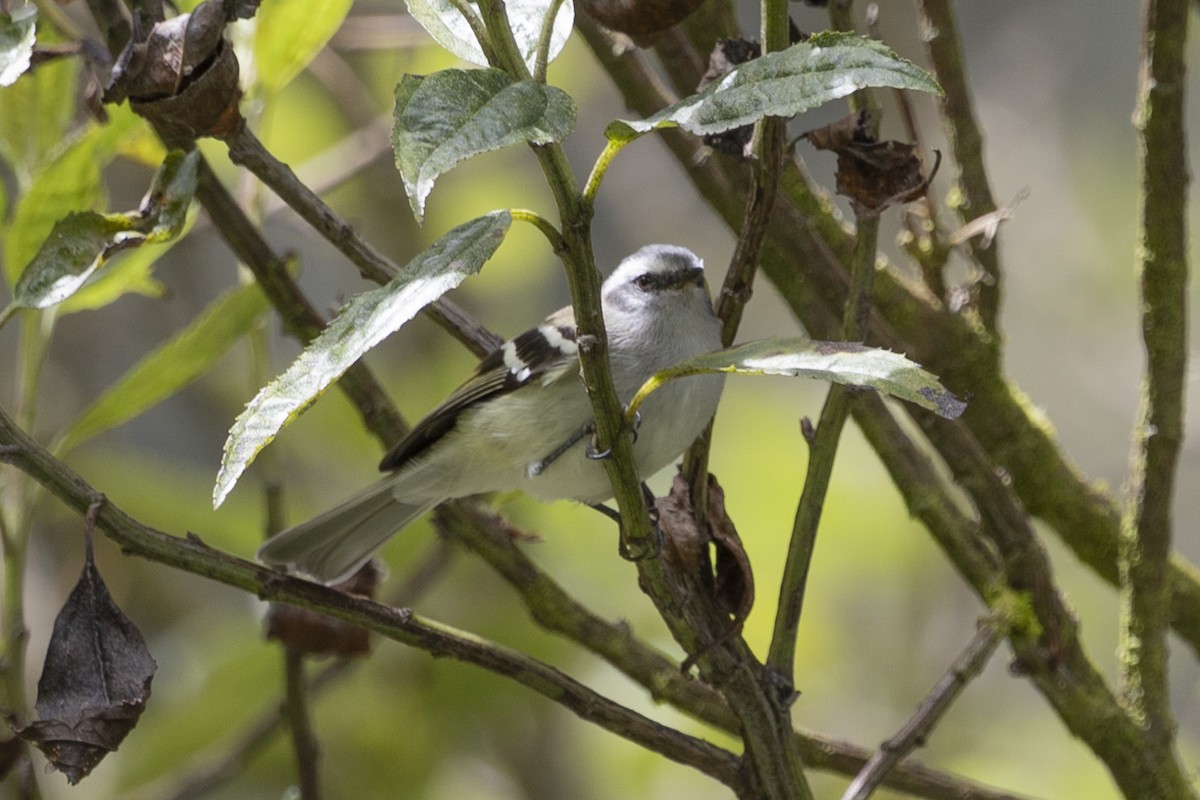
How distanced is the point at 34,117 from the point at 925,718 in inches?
55.4

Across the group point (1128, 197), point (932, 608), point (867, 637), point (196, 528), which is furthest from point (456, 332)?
point (1128, 197)

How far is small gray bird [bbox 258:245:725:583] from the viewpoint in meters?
2.00

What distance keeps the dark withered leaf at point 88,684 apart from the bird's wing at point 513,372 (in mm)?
837

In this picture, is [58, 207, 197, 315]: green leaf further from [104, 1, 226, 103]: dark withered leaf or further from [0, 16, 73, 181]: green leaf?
[104, 1, 226, 103]: dark withered leaf

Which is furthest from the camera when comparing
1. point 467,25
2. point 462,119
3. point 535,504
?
point 535,504

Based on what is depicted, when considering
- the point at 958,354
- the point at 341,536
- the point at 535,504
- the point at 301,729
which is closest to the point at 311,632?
the point at 301,729

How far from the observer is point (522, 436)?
2.04 metres

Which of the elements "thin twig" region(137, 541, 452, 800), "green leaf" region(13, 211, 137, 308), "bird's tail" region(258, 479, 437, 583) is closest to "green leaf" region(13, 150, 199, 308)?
"green leaf" region(13, 211, 137, 308)

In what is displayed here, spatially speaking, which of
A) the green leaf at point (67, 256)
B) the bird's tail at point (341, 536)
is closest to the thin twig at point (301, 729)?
the bird's tail at point (341, 536)

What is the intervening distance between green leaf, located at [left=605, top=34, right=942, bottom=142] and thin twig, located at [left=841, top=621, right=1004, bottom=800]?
26.9 inches

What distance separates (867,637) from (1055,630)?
4.96 ft

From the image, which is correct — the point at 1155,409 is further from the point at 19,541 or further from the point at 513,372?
the point at 19,541

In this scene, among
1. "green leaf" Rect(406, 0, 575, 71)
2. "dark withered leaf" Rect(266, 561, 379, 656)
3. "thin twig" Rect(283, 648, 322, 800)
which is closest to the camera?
"green leaf" Rect(406, 0, 575, 71)

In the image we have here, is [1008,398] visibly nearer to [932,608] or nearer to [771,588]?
[771,588]
